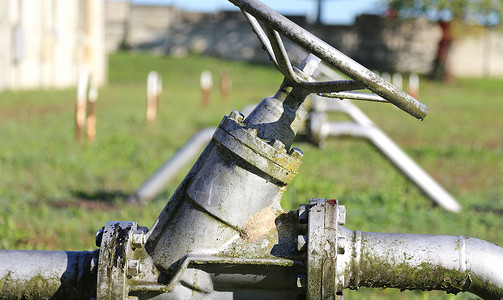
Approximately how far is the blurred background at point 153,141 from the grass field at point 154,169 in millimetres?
14

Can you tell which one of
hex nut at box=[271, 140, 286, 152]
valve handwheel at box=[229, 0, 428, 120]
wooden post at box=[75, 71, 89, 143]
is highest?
wooden post at box=[75, 71, 89, 143]

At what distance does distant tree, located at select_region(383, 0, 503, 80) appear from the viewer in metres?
30.7

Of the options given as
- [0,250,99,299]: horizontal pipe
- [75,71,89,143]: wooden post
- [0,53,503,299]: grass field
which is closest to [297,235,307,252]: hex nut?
[0,250,99,299]: horizontal pipe

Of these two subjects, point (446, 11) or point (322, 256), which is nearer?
point (322, 256)

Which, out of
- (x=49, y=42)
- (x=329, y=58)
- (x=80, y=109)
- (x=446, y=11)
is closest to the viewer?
(x=329, y=58)

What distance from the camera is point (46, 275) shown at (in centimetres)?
133

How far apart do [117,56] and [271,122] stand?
29.9 m

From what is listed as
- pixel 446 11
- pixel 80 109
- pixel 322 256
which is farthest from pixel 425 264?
pixel 446 11

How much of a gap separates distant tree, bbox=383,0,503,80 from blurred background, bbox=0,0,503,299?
6cm

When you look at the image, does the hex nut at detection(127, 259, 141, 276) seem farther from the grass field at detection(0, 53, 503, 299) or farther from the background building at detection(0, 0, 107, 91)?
the background building at detection(0, 0, 107, 91)

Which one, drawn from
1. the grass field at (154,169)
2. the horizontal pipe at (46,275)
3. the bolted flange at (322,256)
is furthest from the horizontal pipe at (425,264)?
the grass field at (154,169)

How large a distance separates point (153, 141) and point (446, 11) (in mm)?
26351

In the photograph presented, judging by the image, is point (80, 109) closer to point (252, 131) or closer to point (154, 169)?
point (154, 169)

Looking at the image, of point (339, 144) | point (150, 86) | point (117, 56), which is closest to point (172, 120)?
point (150, 86)
